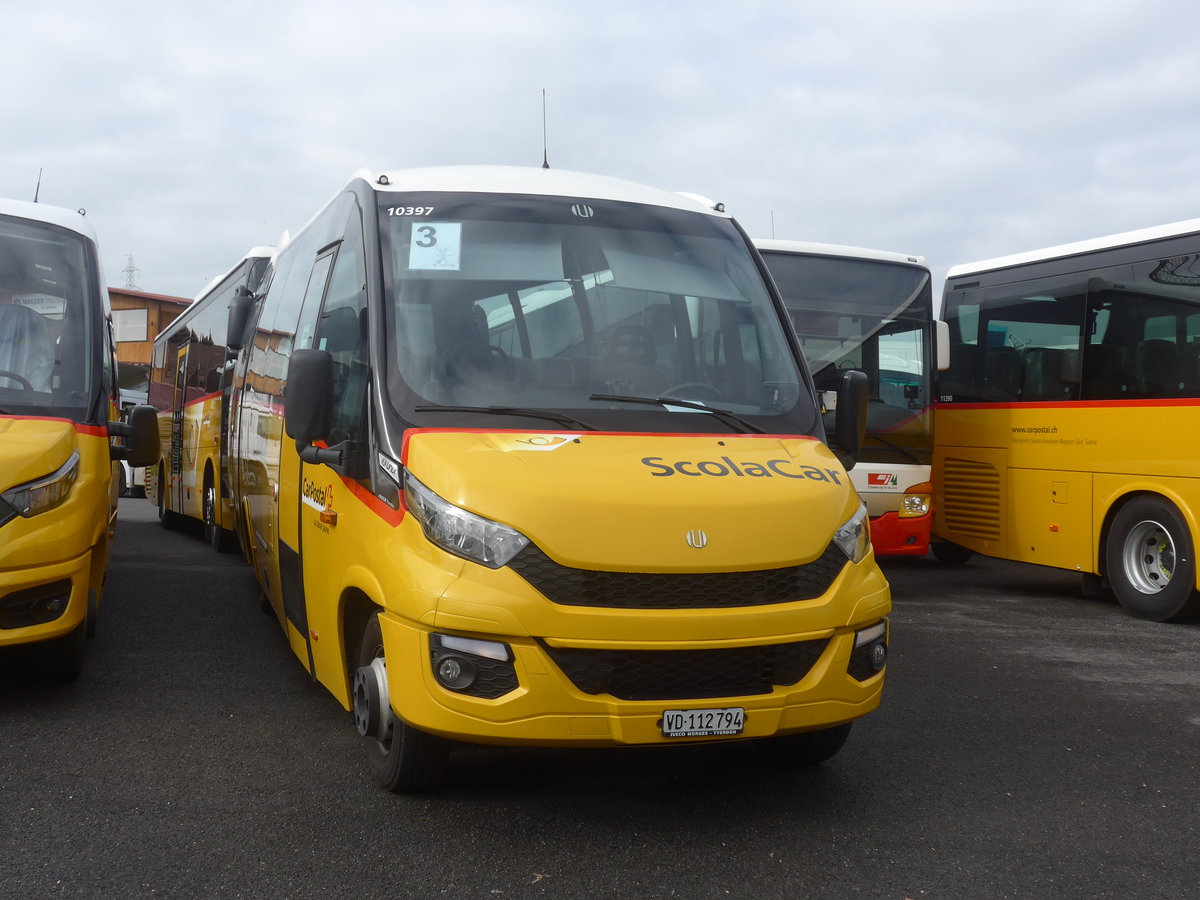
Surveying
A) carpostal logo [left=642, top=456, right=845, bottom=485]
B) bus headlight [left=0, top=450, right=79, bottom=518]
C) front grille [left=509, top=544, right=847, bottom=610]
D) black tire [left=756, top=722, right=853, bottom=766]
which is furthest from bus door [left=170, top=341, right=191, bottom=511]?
front grille [left=509, top=544, right=847, bottom=610]

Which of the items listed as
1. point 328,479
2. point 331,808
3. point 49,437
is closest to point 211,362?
point 49,437

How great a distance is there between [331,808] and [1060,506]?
26.6 ft

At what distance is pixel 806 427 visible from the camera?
16.4 ft

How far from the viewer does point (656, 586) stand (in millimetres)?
4094

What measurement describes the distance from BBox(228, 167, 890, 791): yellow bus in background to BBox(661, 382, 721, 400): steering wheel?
13 millimetres

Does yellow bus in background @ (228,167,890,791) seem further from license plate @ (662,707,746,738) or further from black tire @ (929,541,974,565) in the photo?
black tire @ (929,541,974,565)

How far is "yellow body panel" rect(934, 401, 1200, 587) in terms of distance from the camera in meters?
9.55

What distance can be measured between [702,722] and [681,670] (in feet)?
0.62

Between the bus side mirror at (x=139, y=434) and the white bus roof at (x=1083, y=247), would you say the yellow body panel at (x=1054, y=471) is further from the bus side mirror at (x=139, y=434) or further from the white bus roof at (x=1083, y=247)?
the bus side mirror at (x=139, y=434)

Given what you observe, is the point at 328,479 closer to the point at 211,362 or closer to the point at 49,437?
the point at 49,437

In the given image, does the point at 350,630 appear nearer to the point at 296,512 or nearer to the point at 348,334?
the point at 296,512

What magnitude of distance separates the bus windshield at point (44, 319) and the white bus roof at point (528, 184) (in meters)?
1.94

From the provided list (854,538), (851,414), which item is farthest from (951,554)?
(854,538)

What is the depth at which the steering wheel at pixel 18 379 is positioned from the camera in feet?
20.1
